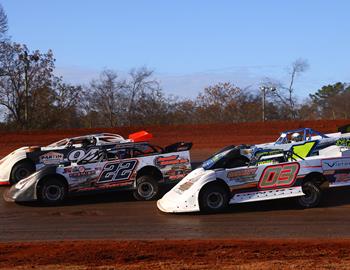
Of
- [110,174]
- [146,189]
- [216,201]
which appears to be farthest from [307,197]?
[110,174]

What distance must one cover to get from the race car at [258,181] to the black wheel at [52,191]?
271 centimetres

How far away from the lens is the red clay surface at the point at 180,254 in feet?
26.2

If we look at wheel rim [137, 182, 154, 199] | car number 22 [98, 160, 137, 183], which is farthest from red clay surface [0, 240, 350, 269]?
wheel rim [137, 182, 154, 199]

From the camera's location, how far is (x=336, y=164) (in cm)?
1286

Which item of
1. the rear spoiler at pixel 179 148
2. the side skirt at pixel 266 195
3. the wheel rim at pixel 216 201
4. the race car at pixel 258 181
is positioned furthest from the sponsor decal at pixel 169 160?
the side skirt at pixel 266 195

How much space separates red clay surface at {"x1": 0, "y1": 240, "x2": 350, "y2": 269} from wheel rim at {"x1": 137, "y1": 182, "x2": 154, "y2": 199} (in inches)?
176

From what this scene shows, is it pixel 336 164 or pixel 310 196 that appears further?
pixel 336 164

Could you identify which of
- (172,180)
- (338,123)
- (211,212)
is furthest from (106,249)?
(338,123)

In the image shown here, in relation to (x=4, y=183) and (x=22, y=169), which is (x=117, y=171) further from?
(x=4, y=183)

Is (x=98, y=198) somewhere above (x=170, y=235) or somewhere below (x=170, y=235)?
above

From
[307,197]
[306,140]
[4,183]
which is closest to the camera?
[307,197]

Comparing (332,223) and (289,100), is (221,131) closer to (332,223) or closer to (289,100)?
(289,100)

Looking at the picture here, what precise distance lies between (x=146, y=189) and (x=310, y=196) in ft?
13.5

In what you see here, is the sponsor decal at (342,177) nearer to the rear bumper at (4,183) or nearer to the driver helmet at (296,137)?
the driver helmet at (296,137)
